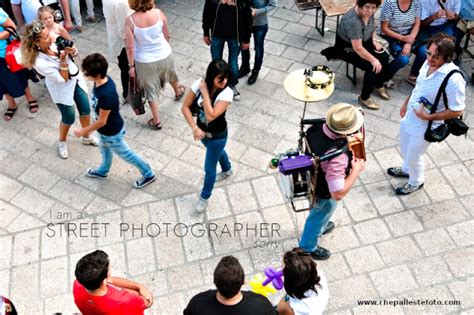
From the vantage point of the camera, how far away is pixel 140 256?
4.45m

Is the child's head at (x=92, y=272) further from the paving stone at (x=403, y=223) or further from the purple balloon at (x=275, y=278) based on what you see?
the paving stone at (x=403, y=223)

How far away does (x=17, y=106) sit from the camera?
6090 mm

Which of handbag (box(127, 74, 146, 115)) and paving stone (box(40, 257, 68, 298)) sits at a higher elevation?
handbag (box(127, 74, 146, 115))

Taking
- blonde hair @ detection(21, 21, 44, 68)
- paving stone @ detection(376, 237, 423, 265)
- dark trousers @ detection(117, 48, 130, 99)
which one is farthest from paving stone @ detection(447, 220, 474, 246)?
blonde hair @ detection(21, 21, 44, 68)

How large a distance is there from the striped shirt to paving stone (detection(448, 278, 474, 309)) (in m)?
3.12

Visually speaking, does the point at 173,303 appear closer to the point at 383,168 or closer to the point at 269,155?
the point at 269,155

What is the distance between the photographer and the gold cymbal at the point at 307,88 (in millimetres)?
3990

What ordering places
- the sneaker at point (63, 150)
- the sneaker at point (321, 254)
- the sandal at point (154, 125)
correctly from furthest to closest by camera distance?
1. the sandal at point (154, 125)
2. the sneaker at point (63, 150)
3. the sneaker at point (321, 254)

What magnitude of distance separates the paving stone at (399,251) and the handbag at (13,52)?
4200 millimetres

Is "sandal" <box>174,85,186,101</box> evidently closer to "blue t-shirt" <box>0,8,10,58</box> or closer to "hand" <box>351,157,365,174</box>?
"blue t-shirt" <box>0,8,10,58</box>

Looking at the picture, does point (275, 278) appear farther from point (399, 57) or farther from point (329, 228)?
point (399, 57)

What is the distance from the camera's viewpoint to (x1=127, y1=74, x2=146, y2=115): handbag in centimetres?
543

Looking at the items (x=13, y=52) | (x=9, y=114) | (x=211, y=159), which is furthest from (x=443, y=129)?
(x=9, y=114)

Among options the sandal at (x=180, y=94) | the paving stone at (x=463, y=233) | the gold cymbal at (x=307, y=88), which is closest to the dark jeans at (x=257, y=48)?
the sandal at (x=180, y=94)
